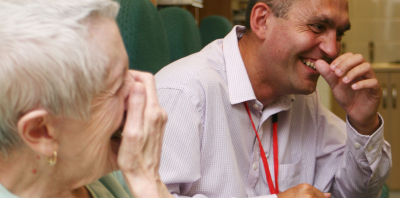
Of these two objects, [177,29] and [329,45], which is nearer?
[329,45]

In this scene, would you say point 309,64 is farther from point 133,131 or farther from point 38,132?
point 38,132

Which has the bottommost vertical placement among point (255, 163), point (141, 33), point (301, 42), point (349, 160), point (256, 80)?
point (349, 160)

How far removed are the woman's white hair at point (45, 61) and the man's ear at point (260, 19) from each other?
755 millimetres

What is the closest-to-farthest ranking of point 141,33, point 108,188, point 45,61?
point 45,61 < point 108,188 < point 141,33

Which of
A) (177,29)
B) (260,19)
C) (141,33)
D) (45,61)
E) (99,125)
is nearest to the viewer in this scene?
(45,61)

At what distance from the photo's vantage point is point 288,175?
4.23ft

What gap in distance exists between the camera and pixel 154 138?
0.68 meters

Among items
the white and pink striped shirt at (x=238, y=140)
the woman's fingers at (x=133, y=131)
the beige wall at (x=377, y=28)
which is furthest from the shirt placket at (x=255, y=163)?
the beige wall at (x=377, y=28)

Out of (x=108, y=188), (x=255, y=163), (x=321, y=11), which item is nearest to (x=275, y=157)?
(x=255, y=163)

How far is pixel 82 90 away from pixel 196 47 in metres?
1.27

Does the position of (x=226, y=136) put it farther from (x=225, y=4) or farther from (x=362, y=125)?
(x=225, y=4)

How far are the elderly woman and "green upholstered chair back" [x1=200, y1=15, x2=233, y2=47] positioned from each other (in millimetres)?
1720

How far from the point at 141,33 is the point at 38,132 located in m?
0.63

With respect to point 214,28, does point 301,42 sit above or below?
above
